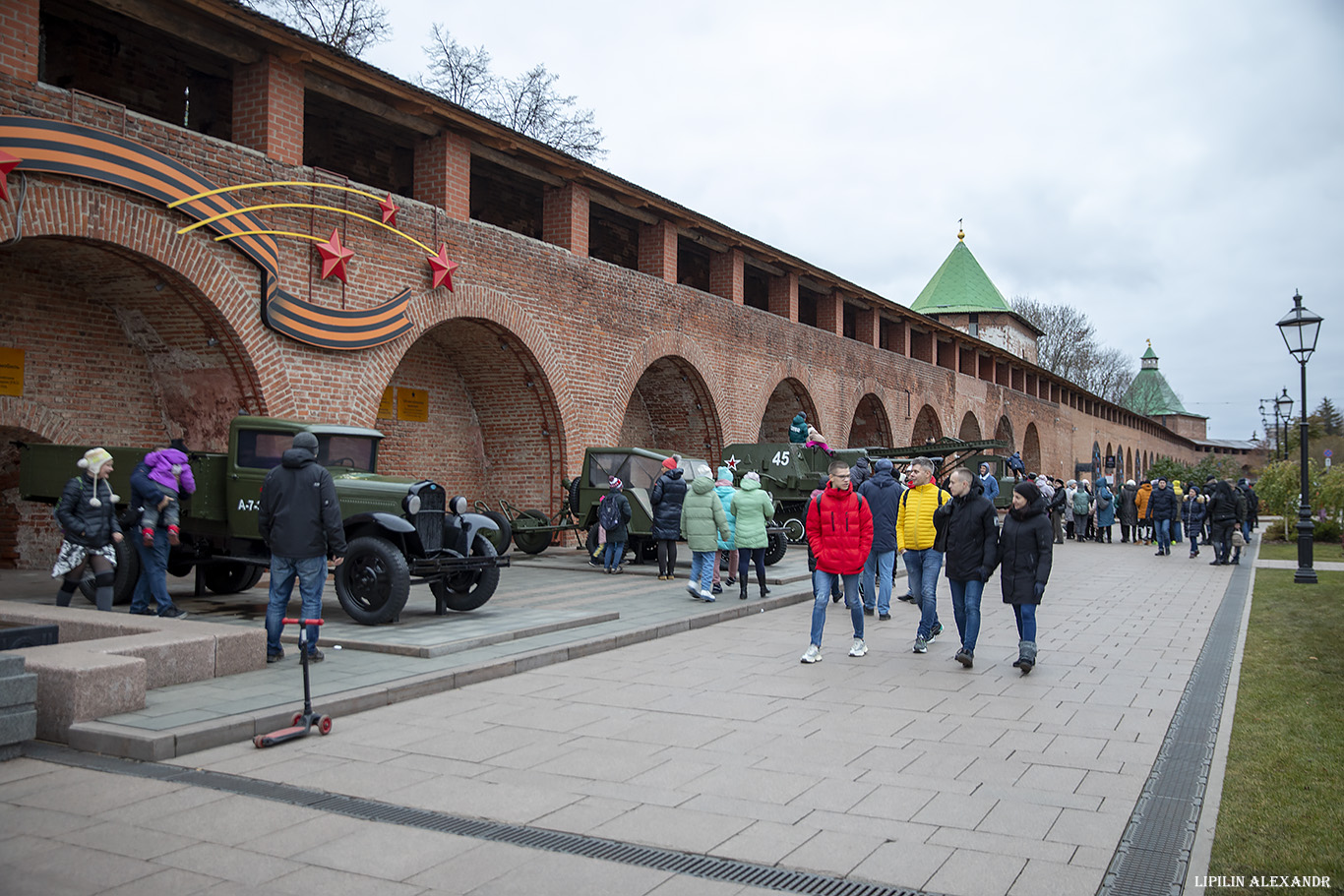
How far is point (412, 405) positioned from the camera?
1599 cm

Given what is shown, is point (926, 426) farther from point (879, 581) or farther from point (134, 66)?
point (134, 66)

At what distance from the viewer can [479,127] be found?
1436cm

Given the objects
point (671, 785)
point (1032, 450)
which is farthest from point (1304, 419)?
point (1032, 450)

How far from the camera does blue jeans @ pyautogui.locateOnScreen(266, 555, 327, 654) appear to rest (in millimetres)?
6844

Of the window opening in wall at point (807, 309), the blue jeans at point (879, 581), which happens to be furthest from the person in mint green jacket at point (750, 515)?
the window opening in wall at point (807, 309)

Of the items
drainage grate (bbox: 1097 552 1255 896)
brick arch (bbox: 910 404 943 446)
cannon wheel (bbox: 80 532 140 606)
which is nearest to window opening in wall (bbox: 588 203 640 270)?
brick arch (bbox: 910 404 943 446)

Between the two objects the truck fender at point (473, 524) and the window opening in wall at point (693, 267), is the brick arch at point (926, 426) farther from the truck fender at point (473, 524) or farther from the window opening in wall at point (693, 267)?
the truck fender at point (473, 524)

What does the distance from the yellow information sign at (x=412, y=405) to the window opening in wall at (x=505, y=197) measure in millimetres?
4098

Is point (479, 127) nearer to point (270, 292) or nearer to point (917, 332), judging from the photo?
point (270, 292)

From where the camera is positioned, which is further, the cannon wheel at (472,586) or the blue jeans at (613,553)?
the blue jeans at (613,553)

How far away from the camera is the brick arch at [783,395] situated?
22.4 meters

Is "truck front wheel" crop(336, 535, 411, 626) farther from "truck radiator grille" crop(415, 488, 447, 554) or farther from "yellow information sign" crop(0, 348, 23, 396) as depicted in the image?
"yellow information sign" crop(0, 348, 23, 396)

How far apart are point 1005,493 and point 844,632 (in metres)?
17.8

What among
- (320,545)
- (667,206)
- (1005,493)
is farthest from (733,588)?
(1005,493)
